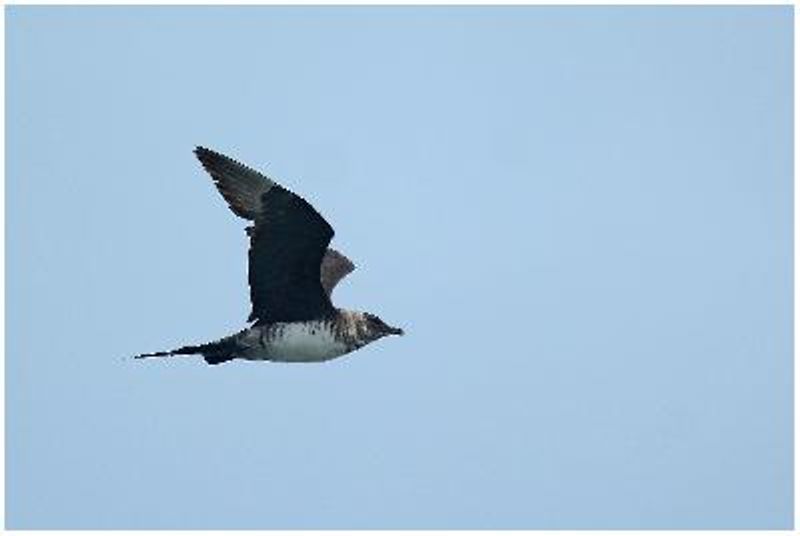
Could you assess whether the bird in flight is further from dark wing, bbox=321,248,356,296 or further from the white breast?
dark wing, bbox=321,248,356,296

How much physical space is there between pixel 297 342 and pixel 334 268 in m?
1.73

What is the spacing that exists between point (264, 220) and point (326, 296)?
1.02 metres

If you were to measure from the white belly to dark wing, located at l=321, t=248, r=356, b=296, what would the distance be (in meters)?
1.33

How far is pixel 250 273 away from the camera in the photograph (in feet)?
63.5

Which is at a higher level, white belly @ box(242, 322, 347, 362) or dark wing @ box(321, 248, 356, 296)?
dark wing @ box(321, 248, 356, 296)

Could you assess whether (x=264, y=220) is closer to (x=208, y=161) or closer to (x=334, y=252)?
(x=208, y=161)

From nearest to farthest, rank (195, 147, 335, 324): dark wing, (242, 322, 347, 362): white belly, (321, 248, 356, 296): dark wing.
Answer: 1. (195, 147, 335, 324): dark wing
2. (242, 322, 347, 362): white belly
3. (321, 248, 356, 296): dark wing

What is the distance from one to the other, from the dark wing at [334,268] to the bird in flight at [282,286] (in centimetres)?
68

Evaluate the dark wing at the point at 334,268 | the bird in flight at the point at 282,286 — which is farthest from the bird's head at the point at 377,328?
the dark wing at the point at 334,268

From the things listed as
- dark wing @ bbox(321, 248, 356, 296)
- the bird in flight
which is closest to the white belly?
the bird in flight

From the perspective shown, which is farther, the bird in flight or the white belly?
the white belly

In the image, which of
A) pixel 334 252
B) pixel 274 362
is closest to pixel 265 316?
pixel 274 362

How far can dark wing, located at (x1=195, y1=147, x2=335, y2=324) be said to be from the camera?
18.9 meters

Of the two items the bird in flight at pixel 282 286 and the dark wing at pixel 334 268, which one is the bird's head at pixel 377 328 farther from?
the dark wing at pixel 334 268
